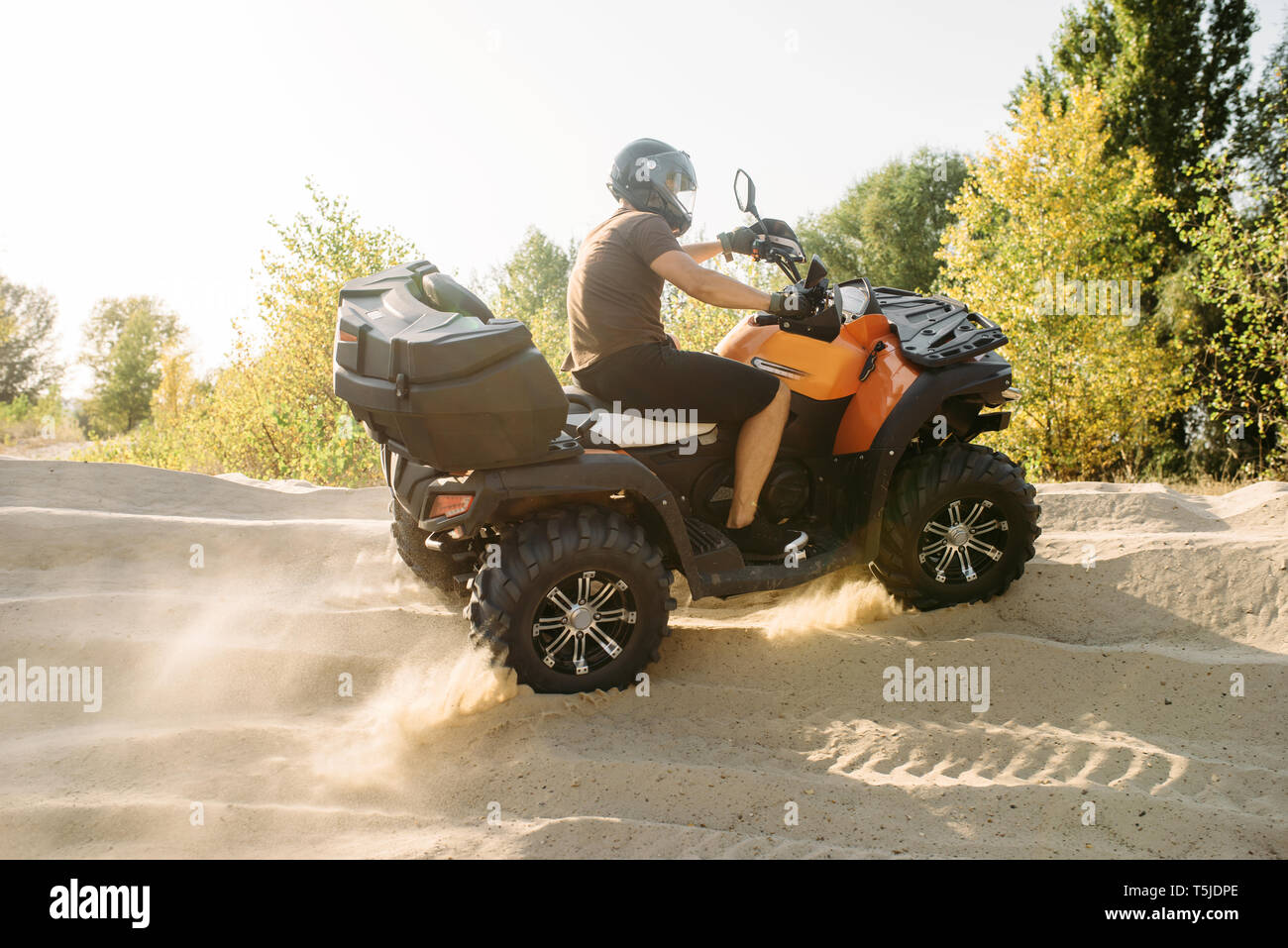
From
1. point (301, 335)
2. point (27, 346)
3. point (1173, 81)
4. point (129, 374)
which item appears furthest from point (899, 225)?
point (27, 346)

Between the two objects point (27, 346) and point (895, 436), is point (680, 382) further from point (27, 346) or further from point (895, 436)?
point (27, 346)

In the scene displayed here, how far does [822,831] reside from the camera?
319 centimetres

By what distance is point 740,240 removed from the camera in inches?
192

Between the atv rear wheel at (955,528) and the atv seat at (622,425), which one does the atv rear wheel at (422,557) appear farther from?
the atv rear wheel at (955,528)

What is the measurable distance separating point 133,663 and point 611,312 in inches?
110

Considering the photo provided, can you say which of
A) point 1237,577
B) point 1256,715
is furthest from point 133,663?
point 1237,577

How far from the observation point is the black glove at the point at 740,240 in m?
4.85

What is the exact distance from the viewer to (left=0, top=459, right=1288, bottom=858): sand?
3.16 metres

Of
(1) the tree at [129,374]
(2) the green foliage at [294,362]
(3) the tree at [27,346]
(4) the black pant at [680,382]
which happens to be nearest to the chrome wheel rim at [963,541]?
(4) the black pant at [680,382]

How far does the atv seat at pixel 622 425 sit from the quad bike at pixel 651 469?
0.01 metres

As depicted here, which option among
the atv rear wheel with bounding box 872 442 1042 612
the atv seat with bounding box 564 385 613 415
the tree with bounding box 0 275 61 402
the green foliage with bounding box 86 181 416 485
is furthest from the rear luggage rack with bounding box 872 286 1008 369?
the tree with bounding box 0 275 61 402

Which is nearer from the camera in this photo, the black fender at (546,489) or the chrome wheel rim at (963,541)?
the black fender at (546,489)

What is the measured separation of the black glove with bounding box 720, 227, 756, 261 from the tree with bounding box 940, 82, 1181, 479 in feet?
41.3

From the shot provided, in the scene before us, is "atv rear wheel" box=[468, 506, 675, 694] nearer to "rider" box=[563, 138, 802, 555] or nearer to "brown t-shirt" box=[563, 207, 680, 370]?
"rider" box=[563, 138, 802, 555]
